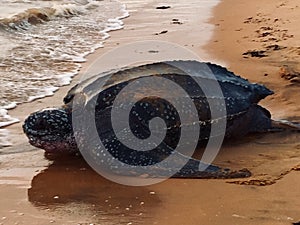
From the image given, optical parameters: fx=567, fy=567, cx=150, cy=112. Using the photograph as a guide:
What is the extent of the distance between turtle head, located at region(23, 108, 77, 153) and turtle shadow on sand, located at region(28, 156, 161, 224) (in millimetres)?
166

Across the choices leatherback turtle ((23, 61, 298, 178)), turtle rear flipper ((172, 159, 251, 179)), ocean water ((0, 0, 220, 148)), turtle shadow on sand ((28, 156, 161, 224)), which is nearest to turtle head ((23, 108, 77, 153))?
leatherback turtle ((23, 61, 298, 178))

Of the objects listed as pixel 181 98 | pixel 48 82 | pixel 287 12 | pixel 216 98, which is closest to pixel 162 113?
pixel 181 98

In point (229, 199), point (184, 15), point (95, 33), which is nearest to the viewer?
point (229, 199)

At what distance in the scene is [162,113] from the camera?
3465 millimetres

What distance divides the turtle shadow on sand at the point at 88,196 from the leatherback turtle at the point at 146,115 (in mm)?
207

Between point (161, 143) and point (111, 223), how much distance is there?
89cm

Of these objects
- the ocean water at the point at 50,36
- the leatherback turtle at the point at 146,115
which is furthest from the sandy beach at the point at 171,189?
the ocean water at the point at 50,36

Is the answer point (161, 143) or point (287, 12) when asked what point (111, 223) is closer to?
point (161, 143)

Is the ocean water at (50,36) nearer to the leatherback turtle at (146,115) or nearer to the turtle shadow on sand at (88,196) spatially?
the leatherback turtle at (146,115)

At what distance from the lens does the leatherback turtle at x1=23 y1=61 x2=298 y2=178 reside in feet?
10.8

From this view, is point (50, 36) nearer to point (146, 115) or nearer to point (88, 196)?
point (146, 115)

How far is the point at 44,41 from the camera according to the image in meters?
7.81

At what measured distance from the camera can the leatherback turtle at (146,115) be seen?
3305 millimetres

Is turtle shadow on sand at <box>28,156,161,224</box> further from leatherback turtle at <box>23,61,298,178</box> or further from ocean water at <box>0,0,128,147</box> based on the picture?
ocean water at <box>0,0,128,147</box>
